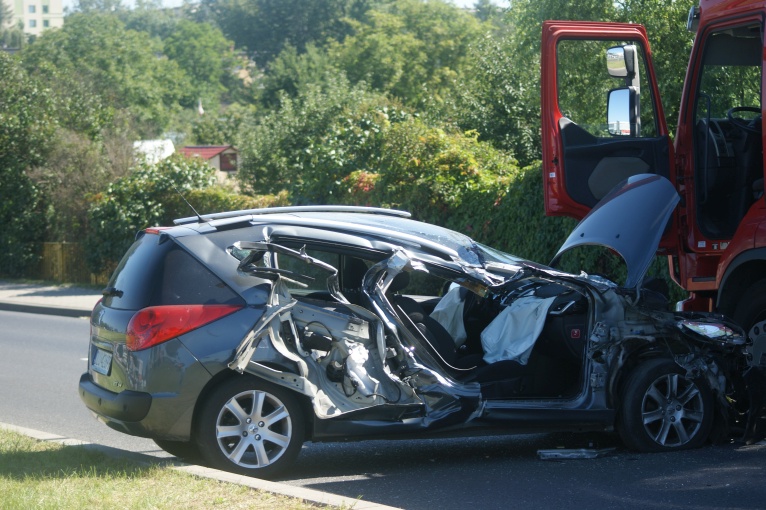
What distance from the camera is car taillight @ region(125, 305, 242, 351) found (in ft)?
20.2

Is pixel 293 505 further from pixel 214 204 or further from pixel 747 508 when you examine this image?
pixel 214 204

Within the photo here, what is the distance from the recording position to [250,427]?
621 cm

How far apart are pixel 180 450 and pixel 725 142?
5095 mm

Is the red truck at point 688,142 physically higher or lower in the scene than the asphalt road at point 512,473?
higher

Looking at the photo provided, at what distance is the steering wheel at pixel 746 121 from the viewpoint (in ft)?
27.0

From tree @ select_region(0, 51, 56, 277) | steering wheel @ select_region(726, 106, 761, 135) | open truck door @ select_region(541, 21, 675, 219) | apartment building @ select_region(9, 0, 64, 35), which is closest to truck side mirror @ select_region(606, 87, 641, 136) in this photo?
open truck door @ select_region(541, 21, 675, 219)

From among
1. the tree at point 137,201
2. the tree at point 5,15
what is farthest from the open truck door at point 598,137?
the tree at point 5,15

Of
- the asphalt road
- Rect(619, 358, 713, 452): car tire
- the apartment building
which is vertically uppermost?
the apartment building

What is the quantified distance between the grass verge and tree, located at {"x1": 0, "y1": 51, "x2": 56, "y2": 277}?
2230cm

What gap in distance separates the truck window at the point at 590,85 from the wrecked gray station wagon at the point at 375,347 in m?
2.29

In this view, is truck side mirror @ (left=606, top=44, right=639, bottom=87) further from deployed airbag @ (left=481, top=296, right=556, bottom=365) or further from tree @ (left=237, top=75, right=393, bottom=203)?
tree @ (left=237, top=75, right=393, bottom=203)

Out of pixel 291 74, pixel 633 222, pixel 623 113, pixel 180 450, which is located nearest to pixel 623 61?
pixel 623 113

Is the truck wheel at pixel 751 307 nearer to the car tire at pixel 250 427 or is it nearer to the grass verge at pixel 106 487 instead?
the car tire at pixel 250 427

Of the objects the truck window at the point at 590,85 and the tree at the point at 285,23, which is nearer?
the truck window at the point at 590,85
